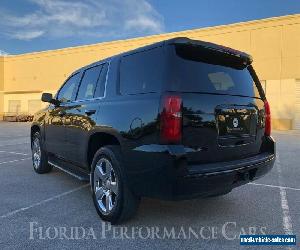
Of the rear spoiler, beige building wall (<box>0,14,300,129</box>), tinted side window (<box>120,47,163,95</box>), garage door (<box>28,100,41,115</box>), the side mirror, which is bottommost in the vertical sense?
the side mirror

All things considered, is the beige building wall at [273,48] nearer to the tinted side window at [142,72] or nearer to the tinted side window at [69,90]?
the tinted side window at [69,90]

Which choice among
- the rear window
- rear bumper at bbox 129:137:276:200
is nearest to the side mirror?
rear bumper at bbox 129:137:276:200

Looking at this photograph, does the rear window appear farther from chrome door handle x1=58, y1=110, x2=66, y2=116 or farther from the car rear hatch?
chrome door handle x1=58, y1=110, x2=66, y2=116

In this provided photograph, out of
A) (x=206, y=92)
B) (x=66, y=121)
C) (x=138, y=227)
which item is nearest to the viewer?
(x=206, y=92)

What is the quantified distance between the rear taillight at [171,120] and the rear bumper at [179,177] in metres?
0.10

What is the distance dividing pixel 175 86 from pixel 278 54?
2209cm

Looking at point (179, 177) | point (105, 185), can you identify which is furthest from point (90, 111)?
point (179, 177)

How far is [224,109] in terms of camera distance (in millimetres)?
3449

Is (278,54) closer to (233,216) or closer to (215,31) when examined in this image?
(215,31)

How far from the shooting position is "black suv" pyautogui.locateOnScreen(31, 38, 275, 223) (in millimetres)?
3127

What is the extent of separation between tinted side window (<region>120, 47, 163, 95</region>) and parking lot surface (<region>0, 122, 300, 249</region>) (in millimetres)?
1494

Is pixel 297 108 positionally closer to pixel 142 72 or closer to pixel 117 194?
pixel 142 72

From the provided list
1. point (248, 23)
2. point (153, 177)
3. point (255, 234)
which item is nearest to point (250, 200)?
point (255, 234)

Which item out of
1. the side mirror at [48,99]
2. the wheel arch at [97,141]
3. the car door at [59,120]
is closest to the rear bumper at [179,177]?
the wheel arch at [97,141]
